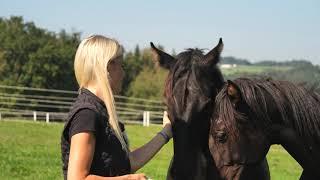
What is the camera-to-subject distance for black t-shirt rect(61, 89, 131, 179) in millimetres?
3072

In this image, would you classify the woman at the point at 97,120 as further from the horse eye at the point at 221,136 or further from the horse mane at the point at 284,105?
the horse mane at the point at 284,105

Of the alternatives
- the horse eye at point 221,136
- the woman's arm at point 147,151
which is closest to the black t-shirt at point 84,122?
the woman's arm at point 147,151

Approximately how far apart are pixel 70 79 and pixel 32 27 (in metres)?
9.71

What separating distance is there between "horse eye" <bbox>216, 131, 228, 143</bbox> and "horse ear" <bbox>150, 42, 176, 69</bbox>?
1096 millimetres

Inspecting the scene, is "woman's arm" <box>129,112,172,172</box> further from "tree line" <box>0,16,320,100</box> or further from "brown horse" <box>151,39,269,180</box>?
"tree line" <box>0,16,320,100</box>

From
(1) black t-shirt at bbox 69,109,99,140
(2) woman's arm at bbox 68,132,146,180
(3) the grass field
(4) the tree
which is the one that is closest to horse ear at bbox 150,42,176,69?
(1) black t-shirt at bbox 69,109,99,140

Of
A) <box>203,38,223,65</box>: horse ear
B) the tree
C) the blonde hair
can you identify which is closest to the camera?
the blonde hair

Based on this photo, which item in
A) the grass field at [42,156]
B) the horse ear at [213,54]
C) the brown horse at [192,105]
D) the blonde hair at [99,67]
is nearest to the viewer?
the blonde hair at [99,67]

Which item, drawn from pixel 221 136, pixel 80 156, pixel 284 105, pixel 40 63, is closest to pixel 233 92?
pixel 221 136

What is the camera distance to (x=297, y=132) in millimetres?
4129

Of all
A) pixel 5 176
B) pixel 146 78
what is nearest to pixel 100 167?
pixel 5 176

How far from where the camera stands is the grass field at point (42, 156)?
10.9m

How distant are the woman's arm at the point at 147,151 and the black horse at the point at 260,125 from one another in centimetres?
44

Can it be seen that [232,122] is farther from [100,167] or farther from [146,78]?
[146,78]
